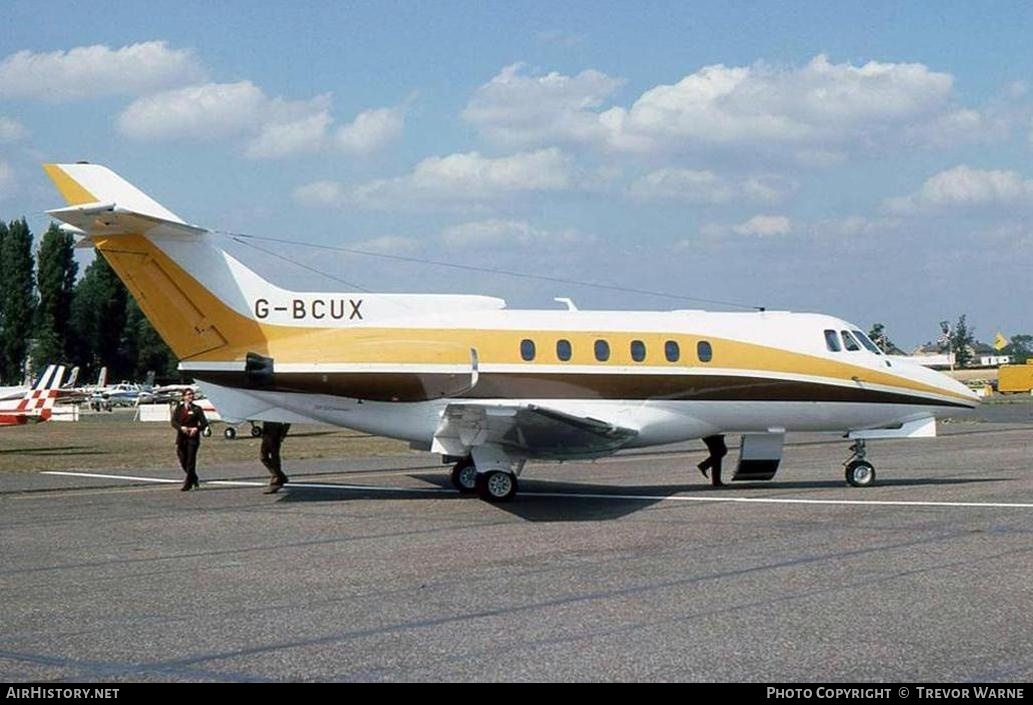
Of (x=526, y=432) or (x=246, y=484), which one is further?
(x=246, y=484)

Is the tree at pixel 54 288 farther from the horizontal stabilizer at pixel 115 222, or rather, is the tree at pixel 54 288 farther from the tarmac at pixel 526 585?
the horizontal stabilizer at pixel 115 222

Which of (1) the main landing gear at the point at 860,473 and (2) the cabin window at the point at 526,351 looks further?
(1) the main landing gear at the point at 860,473

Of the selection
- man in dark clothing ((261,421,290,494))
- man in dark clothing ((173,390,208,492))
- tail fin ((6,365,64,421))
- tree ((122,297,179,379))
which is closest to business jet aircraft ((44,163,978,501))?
man in dark clothing ((261,421,290,494))

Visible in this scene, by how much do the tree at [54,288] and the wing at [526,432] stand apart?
8302 cm

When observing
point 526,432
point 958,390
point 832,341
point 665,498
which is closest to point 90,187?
point 526,432

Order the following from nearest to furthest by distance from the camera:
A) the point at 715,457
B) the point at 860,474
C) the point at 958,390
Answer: the point at 860,474, the point at 958,390, the point at 715,457

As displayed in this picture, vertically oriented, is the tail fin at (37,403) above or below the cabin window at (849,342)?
below

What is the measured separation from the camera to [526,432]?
1869 cm

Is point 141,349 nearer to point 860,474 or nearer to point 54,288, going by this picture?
point 54,288

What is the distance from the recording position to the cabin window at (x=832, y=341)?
2183 centimetres

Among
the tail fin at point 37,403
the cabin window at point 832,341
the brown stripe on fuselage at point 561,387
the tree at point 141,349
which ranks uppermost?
the tree at point 141,349

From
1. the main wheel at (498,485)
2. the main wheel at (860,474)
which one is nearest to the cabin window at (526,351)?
the main wheel at (498,485)

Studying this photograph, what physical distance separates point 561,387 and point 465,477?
2.47 meters

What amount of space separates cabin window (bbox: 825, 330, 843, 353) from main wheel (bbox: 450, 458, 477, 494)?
6770 millimetres
